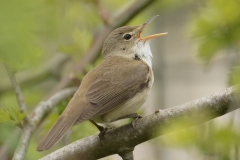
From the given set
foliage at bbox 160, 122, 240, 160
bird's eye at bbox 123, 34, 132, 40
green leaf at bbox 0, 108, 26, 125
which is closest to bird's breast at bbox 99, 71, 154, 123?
green leaf at bbox 0, 108, 26, 125

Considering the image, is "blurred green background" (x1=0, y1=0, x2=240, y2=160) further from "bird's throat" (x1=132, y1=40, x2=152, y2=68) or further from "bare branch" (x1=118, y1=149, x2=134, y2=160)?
"bird's throat" (x1=132, y1=40, x2=152, y2=68)

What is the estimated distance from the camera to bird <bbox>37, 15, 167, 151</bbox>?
273 cm

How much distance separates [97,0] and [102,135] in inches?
57.6

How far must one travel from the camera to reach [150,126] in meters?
2.21

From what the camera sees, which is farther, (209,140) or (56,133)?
(56,133)

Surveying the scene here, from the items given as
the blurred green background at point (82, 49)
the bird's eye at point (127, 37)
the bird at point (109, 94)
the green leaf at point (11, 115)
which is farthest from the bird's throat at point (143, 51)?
the green leaf at point (11, 115)

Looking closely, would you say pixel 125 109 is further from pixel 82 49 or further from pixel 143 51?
pixel 143 51

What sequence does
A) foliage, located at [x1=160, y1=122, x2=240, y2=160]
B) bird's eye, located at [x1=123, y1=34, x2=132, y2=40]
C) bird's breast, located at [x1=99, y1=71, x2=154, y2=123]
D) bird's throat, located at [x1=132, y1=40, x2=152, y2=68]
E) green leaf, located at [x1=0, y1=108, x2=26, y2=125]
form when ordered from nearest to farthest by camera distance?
1. foliage, located at [x1=160, y1=122, x2=240, y2=160]
2. green leaf, located at [x1=0, y1=108, x2=26, y2=125]
3. bird's breast, located at [x1=99, y1=71, x2=154, y2=123]
4. bird's throat, located at [x1=132, y1=40, x2=152, y2=68]
5. bird's eye, located at [x1=123, y1=34, x2=132, y2=40]

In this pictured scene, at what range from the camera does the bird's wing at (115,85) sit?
2893mm

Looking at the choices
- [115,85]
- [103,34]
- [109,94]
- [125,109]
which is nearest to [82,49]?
[103,34]

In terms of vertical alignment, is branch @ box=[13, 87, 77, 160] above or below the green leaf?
below

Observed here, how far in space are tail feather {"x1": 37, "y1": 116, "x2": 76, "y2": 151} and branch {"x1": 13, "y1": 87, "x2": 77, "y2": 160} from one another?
0.10 meters

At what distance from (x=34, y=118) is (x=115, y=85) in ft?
2.49

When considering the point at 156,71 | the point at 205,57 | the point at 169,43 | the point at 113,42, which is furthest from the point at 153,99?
the point at 205,57
